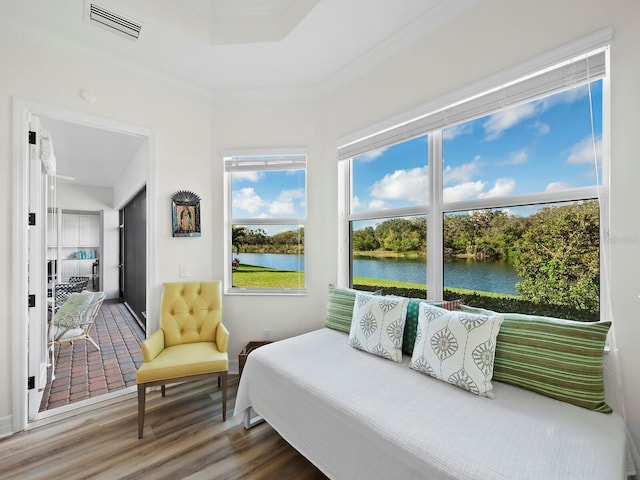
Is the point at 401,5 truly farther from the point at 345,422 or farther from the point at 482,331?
the point at 345,422

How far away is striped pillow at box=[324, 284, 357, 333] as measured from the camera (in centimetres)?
229

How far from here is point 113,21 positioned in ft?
6.42

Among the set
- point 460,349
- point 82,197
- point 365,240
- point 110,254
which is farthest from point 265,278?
point 82,197

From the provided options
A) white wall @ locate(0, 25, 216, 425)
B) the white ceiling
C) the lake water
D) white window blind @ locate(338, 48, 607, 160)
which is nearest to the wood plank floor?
white wall @ locate(0, 25, 216, 425)

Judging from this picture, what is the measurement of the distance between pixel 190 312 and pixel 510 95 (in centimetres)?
291

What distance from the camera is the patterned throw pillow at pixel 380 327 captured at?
1.83 m

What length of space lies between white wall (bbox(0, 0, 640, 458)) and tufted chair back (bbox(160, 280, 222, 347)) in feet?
0.61

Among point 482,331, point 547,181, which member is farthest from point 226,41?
point 482,331

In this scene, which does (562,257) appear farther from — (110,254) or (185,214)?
(110,254)

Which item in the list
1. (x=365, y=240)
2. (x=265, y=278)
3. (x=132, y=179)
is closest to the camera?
(x=365, y=240)

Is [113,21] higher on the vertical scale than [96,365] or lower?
higher

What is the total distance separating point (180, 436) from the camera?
1916mm

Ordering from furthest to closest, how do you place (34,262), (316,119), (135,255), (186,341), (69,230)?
(69,230) → (135,255) → (316,119) → (186,341) → (34,262)

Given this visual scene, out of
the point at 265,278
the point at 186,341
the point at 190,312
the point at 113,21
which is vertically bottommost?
the point at 186,341
